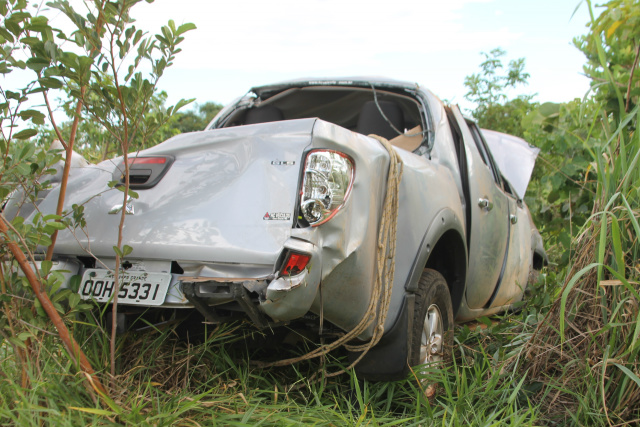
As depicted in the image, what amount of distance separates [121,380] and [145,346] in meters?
A: 0.22

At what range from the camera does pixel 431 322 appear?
8.93 ft

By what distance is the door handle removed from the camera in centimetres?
330

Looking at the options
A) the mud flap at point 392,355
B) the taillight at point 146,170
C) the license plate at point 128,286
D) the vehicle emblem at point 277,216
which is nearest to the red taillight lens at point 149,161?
the taillight at point 146,170

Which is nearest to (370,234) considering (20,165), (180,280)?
(180,280)

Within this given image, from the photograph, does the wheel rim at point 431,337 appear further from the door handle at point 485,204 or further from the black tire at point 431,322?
the door handle at point 485,204

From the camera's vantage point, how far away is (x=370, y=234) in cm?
217

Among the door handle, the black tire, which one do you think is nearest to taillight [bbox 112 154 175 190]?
the black tire

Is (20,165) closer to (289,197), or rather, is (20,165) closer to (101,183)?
(101,183)

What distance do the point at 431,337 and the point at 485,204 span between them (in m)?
1.00

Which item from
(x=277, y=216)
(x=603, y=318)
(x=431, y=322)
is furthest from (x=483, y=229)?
(x=277, y=216)

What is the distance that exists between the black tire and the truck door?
0.47m

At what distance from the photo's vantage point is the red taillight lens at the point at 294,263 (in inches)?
75.9

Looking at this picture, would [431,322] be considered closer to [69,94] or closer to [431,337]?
[431,337]

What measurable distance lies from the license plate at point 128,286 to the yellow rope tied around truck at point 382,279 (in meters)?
0.61
